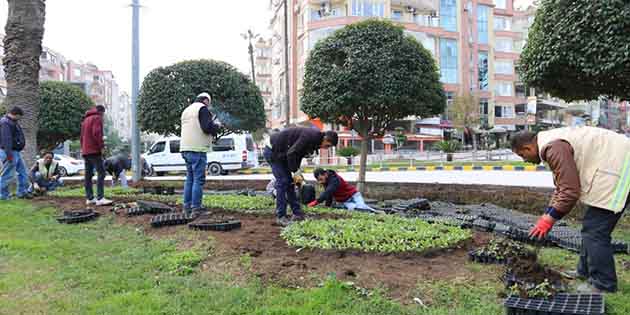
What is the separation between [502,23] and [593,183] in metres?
69.5

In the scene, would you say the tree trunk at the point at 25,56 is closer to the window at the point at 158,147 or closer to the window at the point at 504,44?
the window at the point at 158,147

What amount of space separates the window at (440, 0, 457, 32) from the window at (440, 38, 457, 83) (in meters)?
1.64

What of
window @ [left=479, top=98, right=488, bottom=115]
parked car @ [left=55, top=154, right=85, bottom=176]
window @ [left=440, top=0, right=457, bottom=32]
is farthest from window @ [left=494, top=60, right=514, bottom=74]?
parked car @ [left=55, top=154, right=85, bottom=176]

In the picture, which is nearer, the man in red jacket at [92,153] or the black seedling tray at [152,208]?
the black seedling tray at [152,208]

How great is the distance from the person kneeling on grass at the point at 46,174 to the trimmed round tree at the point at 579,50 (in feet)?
35.2

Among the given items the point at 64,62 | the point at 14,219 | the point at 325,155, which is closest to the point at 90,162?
the point at 14,219

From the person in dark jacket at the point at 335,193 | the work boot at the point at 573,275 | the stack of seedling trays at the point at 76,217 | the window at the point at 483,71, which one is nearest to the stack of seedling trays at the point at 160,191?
the stack of seedling trays at the point at 76,217

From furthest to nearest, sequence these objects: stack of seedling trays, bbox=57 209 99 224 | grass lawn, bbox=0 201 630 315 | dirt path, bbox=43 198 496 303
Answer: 1. stack of seedling trays, bbox=57 209 99 224
2. dirt path, bbox=43 198 496 303
3. grass lawn, bbox=0 201 630 315

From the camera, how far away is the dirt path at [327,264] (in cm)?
371

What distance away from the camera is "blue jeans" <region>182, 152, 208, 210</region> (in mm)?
6602

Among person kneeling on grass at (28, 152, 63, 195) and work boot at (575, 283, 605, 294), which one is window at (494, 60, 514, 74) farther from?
work boot at (575, 283, 605, 294)

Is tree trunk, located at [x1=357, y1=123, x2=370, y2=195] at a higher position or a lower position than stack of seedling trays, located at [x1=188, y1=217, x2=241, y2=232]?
higher

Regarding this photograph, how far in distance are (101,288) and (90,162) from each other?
199 inches

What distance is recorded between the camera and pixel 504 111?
2441 inches
